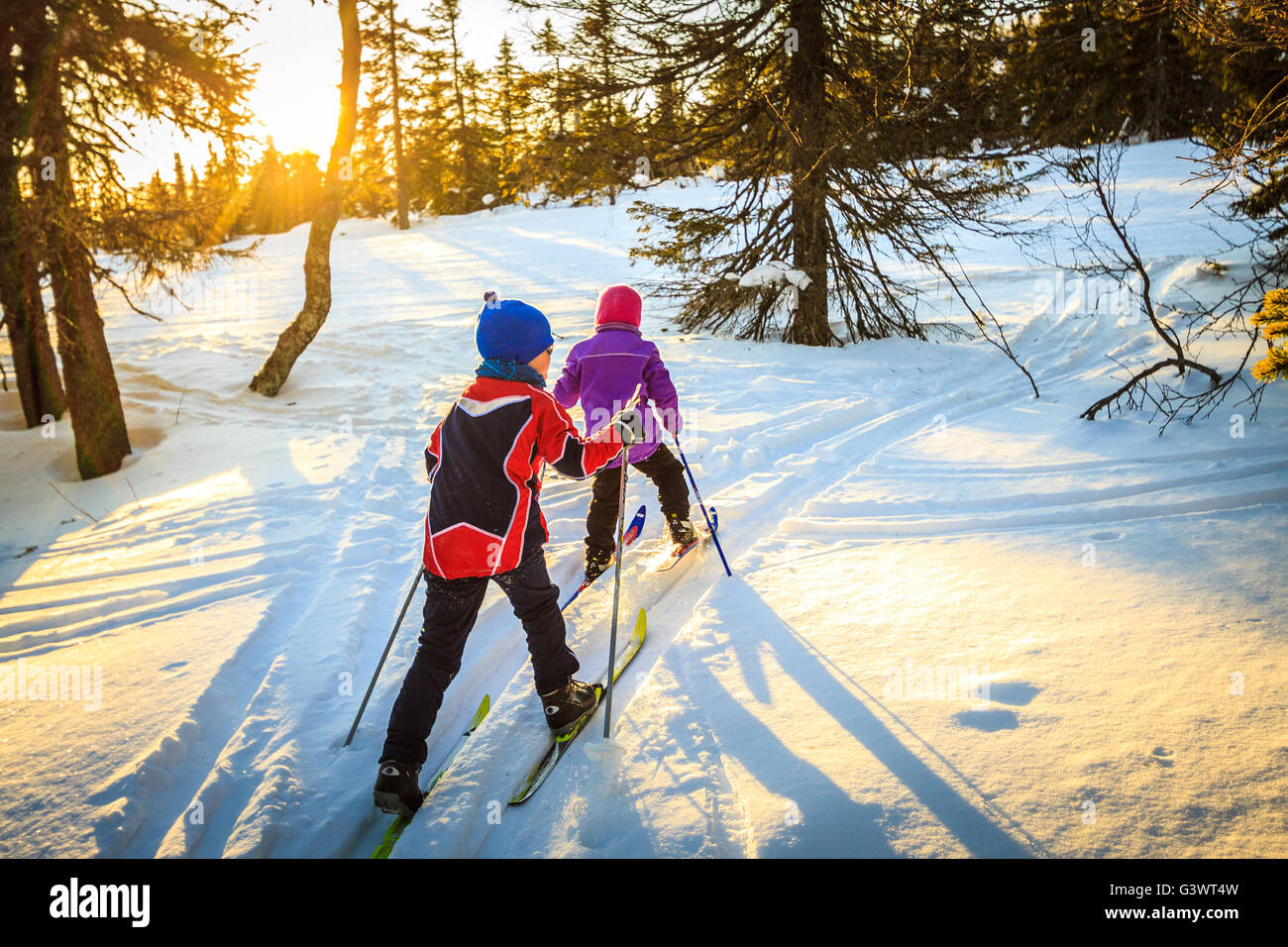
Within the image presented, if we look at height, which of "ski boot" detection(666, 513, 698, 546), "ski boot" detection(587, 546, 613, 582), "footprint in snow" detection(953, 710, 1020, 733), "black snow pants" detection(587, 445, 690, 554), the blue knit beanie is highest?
the blue knit beanie

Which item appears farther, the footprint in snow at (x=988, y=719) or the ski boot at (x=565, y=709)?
the ski boot at (x=565, y=709)

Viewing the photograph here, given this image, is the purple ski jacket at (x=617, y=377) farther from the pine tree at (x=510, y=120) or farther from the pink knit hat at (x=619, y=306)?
the pine tree at (x=510, y=120)

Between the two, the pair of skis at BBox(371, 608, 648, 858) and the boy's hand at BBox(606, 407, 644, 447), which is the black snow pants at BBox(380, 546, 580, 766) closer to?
the pair of skis at BBox(371, 608, 648, 858)

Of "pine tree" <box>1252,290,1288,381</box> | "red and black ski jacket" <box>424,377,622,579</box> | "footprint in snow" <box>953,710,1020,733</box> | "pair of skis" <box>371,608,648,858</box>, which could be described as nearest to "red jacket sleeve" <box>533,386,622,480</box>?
"red and black ski jacket" <box>424,377,622,579</box>

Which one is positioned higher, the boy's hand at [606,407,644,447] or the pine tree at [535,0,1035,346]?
the pine tree at [535,0,1035,346]

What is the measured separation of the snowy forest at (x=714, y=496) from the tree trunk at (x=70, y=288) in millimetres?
38

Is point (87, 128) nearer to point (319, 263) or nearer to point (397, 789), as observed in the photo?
point (319, 263)

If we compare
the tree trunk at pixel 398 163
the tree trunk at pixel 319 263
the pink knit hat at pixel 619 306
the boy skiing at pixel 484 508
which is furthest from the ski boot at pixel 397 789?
the tree trunk at pixel 398 163

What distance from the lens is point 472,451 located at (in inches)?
108

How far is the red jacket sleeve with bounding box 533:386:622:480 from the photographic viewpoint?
284 centimetres

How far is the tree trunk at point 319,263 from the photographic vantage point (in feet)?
26.1

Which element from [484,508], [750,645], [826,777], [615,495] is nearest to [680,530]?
[615,495]

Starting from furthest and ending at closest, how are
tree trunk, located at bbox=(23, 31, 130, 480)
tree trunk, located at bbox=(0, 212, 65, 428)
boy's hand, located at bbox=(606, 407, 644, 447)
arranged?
1. tree trunk, located at bbox=(0, 212, 65, 428)
2. tree trunk, located at bbox=(23, 31, 130, 480)
3. boy's hand, located at bbox=(606, 407, 644, 447)
